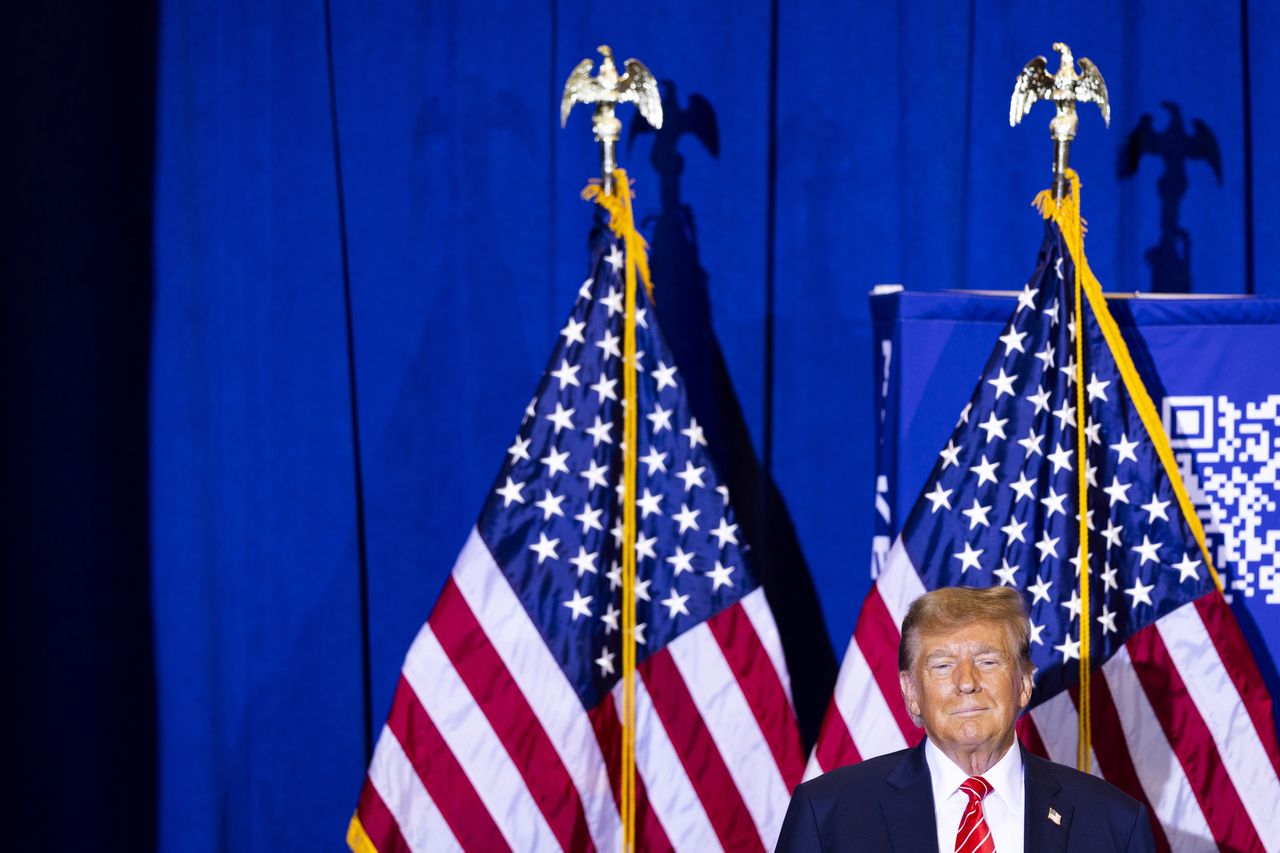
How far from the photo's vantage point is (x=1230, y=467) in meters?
2.84

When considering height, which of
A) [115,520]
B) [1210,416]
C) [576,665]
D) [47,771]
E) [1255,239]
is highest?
[1255,239]

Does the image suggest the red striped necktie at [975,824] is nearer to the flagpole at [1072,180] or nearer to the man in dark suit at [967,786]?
the man in dark suit at [967,786]

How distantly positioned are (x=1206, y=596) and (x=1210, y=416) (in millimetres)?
391

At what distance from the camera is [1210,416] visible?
9.30ft

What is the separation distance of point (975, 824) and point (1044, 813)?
0.31 feet

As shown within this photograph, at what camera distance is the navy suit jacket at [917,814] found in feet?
5.74

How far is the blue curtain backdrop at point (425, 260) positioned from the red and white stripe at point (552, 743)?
27.5 inches

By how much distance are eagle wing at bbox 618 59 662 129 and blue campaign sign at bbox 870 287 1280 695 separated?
638 mm

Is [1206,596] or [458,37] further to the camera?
[458,37]

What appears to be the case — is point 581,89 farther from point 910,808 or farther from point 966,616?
point 910,808

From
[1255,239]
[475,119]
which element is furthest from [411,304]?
[1255,239]

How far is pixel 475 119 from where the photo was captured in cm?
346

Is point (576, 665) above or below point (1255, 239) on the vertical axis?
below

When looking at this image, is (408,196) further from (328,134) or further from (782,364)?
(782,364)
